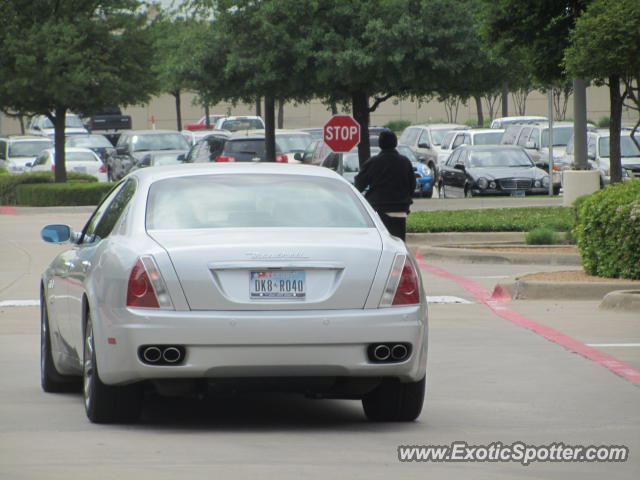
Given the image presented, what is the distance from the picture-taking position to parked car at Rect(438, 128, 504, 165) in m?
42.9

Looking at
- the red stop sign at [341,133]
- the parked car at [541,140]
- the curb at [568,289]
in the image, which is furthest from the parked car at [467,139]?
the curb at [568,289]

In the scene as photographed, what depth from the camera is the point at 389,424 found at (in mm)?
7883

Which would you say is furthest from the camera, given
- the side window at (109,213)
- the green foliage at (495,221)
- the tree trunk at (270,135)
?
the tree trunk at (270,135)

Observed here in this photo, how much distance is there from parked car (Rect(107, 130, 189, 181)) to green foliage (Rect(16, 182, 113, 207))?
27.2 feet

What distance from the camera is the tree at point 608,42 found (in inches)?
793

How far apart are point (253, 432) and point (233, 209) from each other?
4.16 ft

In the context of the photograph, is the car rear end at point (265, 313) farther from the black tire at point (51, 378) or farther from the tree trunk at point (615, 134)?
the tree trunk at point (615, 134)

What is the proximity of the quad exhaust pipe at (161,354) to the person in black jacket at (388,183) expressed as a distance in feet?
29.3

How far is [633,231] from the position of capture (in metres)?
14.7

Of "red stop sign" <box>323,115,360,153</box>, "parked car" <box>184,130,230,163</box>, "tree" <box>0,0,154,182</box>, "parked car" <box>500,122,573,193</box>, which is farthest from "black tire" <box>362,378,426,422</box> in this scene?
"parked car" <box>500,122,573,193</box>

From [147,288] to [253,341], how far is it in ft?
2.01

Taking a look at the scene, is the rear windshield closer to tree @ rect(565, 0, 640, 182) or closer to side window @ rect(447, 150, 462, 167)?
tree @ rect(565, 0, 640, 182)

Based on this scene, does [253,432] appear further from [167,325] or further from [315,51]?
[315,51]

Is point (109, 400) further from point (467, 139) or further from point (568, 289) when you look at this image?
point (467, 139)
